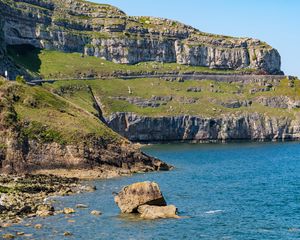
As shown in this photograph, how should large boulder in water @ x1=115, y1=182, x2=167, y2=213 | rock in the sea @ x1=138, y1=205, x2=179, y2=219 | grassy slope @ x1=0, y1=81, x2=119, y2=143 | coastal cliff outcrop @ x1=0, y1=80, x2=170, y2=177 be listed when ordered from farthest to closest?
1. grassy slope @ x1=0, y1=81, x2=119, y2=143
2. coastal cliff outcrop @ x1=0, y1=80, x2=170, y2=177
3. large boulder in water @ x1=115, y1=182, x2=167, y2=213
4. rock in the sea @ x1=138, y1=205, x2=179, y2=219

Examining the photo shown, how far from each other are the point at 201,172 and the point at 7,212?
63.6 m

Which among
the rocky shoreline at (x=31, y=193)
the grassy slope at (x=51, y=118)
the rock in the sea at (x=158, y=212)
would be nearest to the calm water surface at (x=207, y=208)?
the rock in the sea at (x=158, y=212)

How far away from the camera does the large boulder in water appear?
71500mm

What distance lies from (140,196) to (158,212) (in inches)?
136

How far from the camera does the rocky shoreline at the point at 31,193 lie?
69.9 meters

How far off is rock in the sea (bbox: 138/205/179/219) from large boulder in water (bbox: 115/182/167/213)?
1285 mm

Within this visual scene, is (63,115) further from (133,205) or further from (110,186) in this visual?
(133,205)

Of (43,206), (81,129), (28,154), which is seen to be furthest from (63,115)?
(43,206)

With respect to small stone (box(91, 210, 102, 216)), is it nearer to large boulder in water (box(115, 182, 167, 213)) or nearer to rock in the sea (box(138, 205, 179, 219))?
large boulder in water (box(115, 182, 167, 213))

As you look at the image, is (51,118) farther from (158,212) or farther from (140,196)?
(158,212)

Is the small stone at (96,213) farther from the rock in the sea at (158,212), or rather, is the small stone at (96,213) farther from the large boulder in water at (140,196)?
the rock in the sea at (158,212)

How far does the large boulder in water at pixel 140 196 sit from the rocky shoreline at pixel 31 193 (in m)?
8.17

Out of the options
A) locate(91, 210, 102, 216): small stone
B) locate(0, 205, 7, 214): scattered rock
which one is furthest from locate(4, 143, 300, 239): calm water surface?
locate(0, 205, 7, 214): scattered rock

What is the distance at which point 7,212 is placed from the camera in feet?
229
